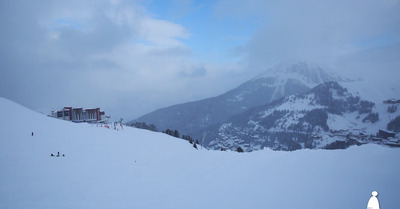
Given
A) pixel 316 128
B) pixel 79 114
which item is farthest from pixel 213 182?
pixel 316 128

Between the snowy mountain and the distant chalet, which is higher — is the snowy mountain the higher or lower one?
the lower one

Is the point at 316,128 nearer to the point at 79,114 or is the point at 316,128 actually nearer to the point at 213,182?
the point at 79,114

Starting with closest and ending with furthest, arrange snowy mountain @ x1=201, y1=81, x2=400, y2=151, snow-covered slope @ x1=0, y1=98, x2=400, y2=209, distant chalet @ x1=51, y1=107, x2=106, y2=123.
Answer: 1. snow-covered slope @ x1=0, y1=98, x2=400, y2=209
2. distant chalet @ x1=51, y1=107, x2=106, y2=123
3. snowy mountain @ x1=201, y1=81, x2=400, y2=151

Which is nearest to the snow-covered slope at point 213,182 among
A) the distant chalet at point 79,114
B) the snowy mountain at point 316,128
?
the distant chalet at point 79,114

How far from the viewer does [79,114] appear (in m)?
63.9

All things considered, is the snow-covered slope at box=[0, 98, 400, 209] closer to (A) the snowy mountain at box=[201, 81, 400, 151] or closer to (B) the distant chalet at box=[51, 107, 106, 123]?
(B) the distant chalet at box=[51, 107, 106, 123]

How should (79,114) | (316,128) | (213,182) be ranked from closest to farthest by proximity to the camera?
(213,182) < (79,114) < (316,128)

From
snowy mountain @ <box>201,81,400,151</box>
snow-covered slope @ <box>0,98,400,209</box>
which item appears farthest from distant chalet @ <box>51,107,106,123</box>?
snowy mountain @ <box>201,81,400,151</box>

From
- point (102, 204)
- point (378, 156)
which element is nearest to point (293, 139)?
point (378, 156)

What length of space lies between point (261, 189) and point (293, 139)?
15732 centimetres

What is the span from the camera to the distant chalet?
2445 inches

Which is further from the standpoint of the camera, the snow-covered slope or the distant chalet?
the distant chalet


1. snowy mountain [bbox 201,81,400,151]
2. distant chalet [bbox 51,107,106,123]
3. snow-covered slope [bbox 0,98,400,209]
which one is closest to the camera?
snow-covered slope [bbox 0,98,400,209]

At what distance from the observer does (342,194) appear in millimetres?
9430
